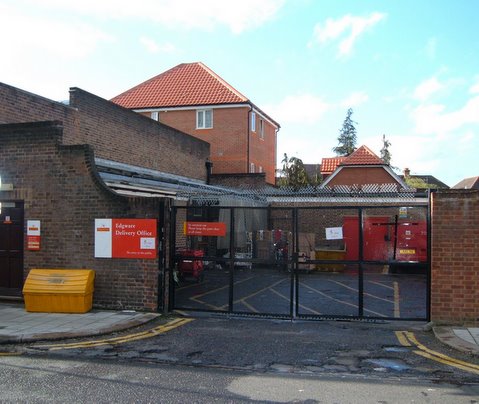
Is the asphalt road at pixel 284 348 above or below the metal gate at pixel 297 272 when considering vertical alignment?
below

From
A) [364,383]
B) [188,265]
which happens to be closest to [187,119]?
[188,265]

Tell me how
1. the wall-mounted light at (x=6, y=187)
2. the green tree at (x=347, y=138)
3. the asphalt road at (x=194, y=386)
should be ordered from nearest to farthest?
the asphalt road at (x=194, y=386) < the wall-mounted light at (x=6, y=187) < the green tree at (x=347, y=138)

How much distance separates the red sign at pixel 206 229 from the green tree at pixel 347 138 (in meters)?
62.3

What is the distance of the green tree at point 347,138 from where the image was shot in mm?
71062

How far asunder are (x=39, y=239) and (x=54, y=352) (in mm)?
4330

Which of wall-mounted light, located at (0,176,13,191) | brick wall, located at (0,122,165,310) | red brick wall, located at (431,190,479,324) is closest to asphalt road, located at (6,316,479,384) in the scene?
red brick wall, located at (431,190,479,324)

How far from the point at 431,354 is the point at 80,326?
238 inches

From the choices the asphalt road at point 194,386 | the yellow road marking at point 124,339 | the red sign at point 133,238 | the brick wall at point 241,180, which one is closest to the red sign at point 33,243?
the red sign at point 133,238

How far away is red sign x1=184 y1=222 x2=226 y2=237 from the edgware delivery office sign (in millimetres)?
796

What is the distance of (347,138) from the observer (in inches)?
2832

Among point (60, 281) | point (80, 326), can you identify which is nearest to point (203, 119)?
point (60, 281)

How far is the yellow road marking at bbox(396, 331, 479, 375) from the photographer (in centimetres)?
679

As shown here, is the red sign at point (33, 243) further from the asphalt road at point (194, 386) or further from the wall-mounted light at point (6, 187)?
the asphalt road at point (194, 386)

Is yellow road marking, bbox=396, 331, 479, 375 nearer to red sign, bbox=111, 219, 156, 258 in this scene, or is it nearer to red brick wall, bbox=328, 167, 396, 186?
red sign, bbox=111, 219, 156, 258
